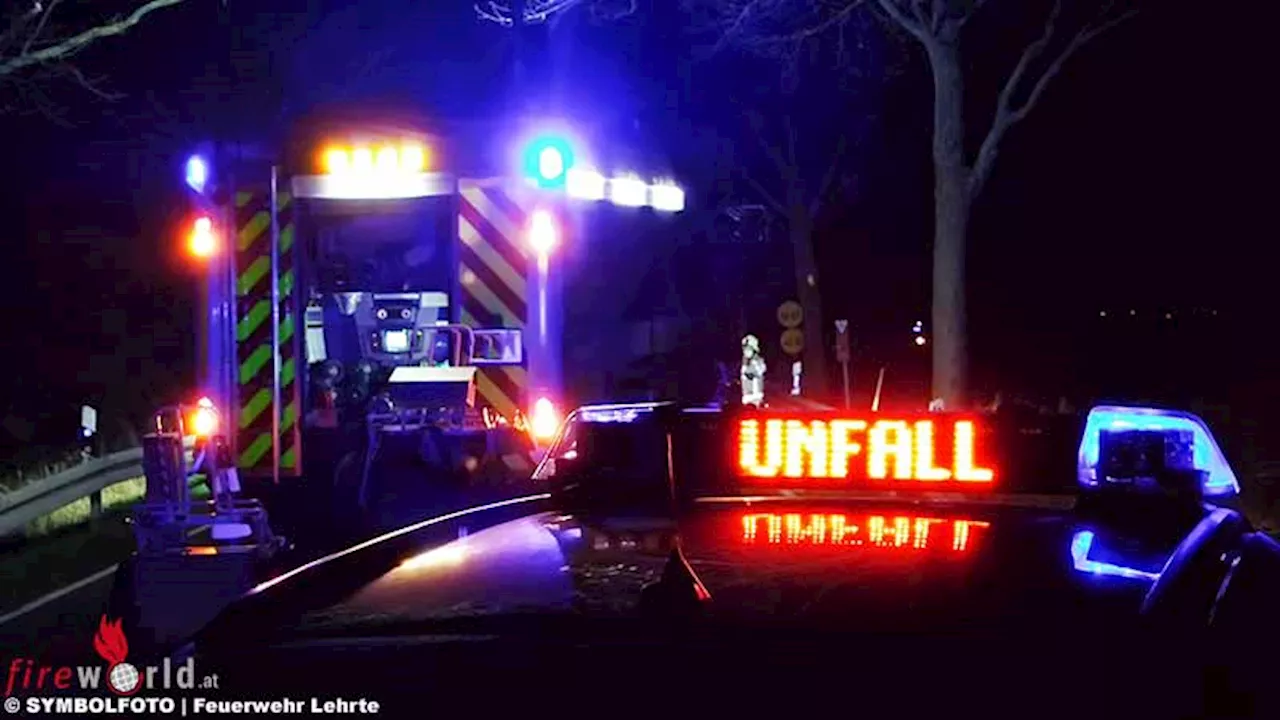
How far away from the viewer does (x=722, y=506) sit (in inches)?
147

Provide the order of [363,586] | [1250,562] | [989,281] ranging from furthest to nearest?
[989,281]
[363,586]
[1250,562]

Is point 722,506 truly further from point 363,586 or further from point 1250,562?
point 1250,562

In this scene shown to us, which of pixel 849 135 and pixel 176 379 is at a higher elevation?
pixel 849 135

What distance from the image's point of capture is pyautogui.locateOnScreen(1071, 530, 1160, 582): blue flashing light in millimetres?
2883

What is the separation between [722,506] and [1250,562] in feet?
A: 4.86

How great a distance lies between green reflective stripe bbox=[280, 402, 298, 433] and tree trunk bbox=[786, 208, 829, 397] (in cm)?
2490

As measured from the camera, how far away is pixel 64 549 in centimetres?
1180

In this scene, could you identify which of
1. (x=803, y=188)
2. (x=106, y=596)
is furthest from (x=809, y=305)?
(x=106, y=596)

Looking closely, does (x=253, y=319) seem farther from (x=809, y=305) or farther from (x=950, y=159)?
(x=809, y=305)

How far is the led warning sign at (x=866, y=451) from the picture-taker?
3.60m

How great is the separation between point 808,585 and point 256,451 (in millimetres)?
8139

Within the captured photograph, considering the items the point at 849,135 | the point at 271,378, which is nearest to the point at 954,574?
the point at 271,378

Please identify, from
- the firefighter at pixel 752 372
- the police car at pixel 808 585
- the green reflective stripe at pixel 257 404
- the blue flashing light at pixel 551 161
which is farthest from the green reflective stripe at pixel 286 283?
the firefighter at pixel 752 372

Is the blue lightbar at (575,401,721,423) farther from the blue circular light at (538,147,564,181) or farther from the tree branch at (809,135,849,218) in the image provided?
the tree branch at (809,135,849,218)
